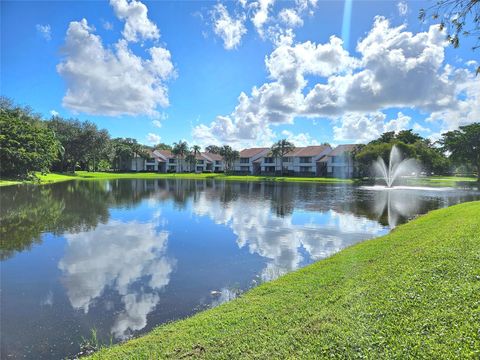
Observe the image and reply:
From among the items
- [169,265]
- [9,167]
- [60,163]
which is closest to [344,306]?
[169,265]

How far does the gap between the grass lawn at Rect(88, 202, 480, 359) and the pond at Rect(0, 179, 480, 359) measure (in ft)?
5.85

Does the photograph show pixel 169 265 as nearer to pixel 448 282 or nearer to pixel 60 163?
pixel 448 282

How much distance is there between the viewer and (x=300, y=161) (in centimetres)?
10419

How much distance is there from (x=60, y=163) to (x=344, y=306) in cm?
10068

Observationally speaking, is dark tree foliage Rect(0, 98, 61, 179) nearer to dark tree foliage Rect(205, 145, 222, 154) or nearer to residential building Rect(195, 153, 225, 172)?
residential building Rect(195, 153, 225, 172)

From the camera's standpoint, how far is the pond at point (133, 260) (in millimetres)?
8914

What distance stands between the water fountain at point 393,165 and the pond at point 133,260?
4626 centimetres

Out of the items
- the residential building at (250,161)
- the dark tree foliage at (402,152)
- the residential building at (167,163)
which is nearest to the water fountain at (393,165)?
the dark tree foliage at (402,152)

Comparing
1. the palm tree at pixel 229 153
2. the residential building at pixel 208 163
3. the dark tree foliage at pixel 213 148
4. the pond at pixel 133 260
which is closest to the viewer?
the pond at pixel 133 260

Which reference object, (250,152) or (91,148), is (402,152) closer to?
(250,152)

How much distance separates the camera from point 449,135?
80.8 m

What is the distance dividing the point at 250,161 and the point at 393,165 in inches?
2062

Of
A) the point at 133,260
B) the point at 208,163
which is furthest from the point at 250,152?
the point at 133,260

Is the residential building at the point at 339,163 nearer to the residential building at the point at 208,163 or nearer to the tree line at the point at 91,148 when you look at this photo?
the tree line at the point at 91,148
